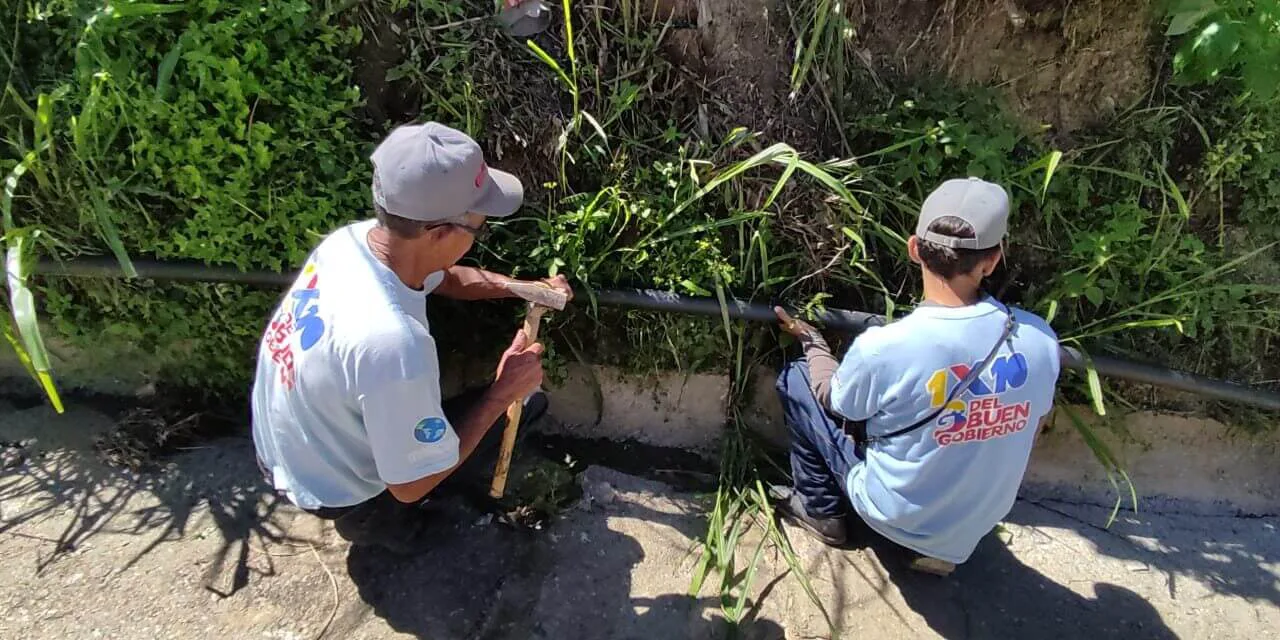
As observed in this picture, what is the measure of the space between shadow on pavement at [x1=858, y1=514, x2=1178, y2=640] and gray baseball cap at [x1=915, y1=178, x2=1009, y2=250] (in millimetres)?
1132

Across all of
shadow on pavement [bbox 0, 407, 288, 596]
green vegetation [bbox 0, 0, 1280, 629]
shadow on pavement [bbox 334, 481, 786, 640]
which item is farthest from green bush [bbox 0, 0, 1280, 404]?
shadow on pavement [bbox 334, 481, 786, 640]

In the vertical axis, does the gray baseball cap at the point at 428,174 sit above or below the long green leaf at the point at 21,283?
above

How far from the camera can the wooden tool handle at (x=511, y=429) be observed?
2.52 meters

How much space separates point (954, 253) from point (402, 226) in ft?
4.90

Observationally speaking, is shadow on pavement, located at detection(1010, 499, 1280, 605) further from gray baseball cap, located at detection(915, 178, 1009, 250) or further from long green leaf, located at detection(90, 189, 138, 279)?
long green leaf, located at detection(90, 189, 138, 279)

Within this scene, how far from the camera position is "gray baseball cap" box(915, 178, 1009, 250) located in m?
2.24

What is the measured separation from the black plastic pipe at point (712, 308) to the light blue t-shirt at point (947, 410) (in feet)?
1.52

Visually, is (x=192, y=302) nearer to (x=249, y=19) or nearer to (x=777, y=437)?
(x=249, y=19)

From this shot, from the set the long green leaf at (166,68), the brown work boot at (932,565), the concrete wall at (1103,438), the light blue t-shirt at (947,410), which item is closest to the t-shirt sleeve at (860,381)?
the light blue t-shirt at (947,410)

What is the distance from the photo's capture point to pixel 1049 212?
2775 mm

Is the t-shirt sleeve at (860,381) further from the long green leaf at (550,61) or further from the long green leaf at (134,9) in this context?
the long green leaf at (134,9)

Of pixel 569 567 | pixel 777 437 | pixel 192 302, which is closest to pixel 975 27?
pixel 777 437

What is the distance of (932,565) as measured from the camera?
2.65m

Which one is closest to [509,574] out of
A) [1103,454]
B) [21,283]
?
[21,283]
